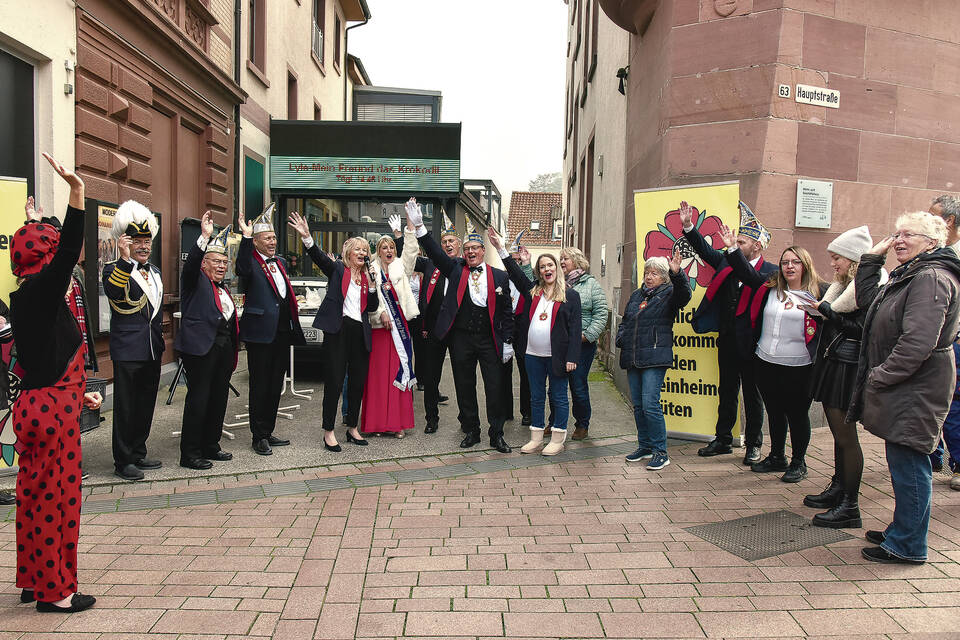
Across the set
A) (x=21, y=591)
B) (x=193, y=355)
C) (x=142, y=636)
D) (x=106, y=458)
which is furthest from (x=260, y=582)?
(x=106, y=458)

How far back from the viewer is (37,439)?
3193mm

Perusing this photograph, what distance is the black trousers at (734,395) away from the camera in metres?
6.03

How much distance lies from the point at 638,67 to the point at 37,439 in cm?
775

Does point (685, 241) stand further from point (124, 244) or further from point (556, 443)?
point (124, 244)

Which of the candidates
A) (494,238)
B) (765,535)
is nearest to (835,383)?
(765,535)

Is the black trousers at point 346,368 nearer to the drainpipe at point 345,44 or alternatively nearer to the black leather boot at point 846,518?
the black leather boot at point 846,518

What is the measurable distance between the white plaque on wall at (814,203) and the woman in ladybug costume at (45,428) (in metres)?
6.23

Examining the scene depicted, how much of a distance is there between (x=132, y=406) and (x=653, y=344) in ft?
13.3

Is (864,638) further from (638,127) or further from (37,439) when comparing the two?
(638,127)

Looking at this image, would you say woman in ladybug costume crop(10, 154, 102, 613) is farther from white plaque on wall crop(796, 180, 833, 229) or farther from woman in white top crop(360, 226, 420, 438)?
white plaque on wall crop(796, 180, 833, 229)

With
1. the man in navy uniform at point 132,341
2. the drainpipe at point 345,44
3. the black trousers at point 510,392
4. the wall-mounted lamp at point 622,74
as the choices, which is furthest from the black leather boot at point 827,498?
the drainpipe at point 345,44

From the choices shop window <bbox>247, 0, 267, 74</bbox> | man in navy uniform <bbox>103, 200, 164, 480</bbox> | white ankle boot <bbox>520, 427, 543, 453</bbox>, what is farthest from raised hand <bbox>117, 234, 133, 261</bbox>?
shop window <bbox>247, 0, 267, 74</bbox>

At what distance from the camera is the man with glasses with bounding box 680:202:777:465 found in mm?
5863

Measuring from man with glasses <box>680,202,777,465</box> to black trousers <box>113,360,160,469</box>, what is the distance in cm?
434
